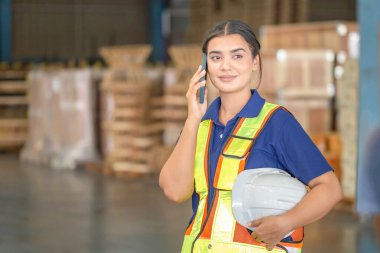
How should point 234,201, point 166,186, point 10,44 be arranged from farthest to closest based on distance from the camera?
point 10,44, point 166,186, point 234,201

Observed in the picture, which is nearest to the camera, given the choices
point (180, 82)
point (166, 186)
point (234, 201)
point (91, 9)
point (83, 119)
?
point (234, 201)

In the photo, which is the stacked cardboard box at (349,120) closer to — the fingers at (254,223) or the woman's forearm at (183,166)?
the woman's forearm at (183,166)

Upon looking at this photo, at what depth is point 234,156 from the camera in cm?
214

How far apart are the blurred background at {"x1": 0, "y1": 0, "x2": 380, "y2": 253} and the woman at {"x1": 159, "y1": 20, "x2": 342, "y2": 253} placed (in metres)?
3.05

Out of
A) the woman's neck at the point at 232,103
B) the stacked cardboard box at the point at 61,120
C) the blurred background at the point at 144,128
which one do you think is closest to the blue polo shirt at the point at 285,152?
the woman's neck at the point at 232,103

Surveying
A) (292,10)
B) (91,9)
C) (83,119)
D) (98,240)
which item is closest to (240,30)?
(98,240)

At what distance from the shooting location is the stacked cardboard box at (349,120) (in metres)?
8.81

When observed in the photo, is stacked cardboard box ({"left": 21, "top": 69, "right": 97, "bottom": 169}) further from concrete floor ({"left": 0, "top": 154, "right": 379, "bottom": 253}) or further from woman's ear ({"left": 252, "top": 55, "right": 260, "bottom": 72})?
woman's ear ({"left": 252, "top": 55, "right": 260, "bottom": 72})

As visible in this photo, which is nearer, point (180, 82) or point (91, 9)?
point (180, 82)

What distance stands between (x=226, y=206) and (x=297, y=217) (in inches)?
7.8

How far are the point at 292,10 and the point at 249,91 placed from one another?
15.1m

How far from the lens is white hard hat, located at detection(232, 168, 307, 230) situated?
2.08 m

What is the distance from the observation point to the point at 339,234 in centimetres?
793

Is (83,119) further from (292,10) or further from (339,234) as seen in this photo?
(339,234)
